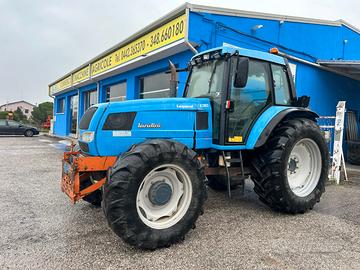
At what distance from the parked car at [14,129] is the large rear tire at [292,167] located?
2366cm

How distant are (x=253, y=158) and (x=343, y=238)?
156 centimetres

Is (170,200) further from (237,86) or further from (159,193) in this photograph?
(237,86)

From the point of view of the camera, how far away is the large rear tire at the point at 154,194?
327 centimetres

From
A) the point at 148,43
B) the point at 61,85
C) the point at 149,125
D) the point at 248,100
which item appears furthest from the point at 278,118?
the point at 61,85

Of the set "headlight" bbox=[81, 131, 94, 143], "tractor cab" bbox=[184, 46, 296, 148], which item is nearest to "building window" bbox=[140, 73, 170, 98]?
"tractor cab" bbox=[184, 46, 296, 148]

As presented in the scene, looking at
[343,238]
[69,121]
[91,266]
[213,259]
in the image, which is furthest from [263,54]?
[69,121]

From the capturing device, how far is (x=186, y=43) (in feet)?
25.8

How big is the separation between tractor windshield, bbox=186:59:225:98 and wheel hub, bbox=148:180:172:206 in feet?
5.19

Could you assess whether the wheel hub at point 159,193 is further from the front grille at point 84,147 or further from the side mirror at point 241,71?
the side mirror at point 241,71

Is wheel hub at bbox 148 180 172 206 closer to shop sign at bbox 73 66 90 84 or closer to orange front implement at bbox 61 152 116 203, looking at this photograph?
orange front implement at bbox 61 152 116 203

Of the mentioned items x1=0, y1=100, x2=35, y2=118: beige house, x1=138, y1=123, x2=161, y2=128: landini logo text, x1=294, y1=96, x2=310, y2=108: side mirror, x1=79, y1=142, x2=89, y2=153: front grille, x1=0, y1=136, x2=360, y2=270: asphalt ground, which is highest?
x1=0, y1=100, x2=35, y2=118: beige house

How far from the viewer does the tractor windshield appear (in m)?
4.57

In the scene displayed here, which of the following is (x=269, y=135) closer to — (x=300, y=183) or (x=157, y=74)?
(x=300, y=183)

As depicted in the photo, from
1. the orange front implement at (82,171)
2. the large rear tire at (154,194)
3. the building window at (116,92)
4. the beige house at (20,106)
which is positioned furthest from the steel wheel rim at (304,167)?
the beige house at (20,106)
